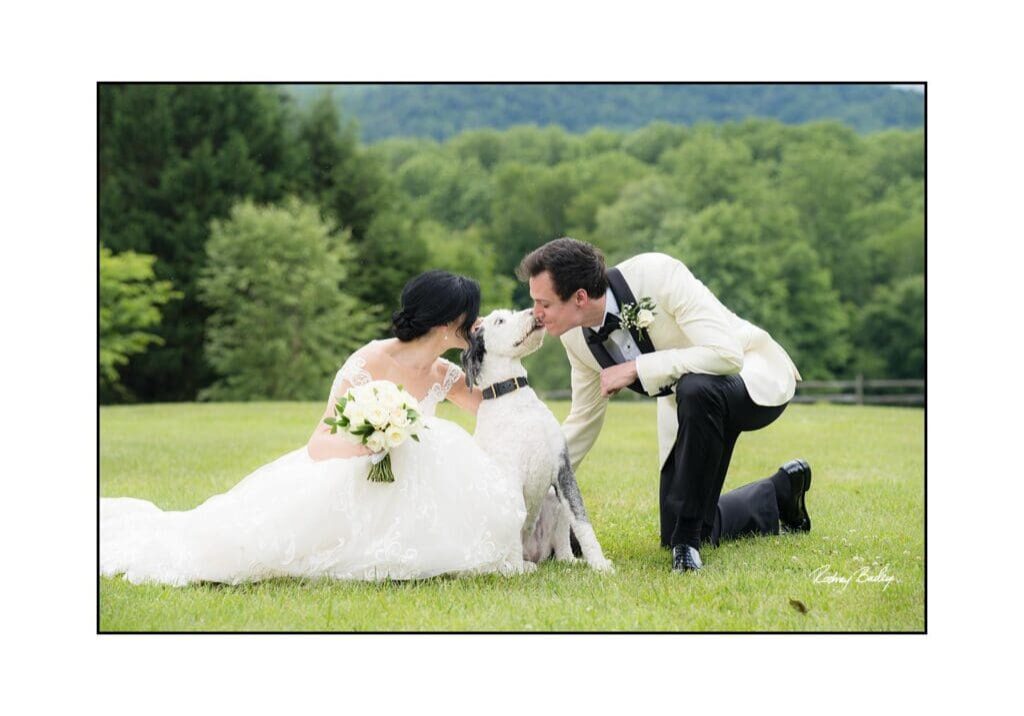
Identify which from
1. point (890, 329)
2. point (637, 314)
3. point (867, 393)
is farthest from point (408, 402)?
point (890, 329)

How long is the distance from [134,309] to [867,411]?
67.0 feet

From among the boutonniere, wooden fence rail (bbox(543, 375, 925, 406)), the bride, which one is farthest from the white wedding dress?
wooden fence rail (bbox(543, 375, 925, 406))

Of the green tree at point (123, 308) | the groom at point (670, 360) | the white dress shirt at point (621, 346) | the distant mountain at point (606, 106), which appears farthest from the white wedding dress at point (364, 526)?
the distant mountain at point (606, 106)

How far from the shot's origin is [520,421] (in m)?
6.37

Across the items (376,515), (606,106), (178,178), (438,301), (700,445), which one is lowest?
(376,515)

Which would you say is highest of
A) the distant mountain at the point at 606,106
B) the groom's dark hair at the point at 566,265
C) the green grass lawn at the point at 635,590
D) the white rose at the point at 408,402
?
the distant mountain at the point at 606,106

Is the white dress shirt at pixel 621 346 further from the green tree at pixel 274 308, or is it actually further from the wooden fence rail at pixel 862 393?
the green tree at pixel 274 308

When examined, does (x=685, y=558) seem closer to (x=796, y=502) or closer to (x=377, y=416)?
(x=796, y=502)

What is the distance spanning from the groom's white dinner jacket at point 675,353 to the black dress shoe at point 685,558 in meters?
0.81

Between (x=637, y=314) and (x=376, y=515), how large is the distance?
1986mm

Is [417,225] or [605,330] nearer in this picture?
[605,330]

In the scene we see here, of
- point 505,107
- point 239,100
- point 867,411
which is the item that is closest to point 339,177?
point 239,100

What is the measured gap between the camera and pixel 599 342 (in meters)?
6.82

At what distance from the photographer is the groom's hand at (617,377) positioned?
6.47m
